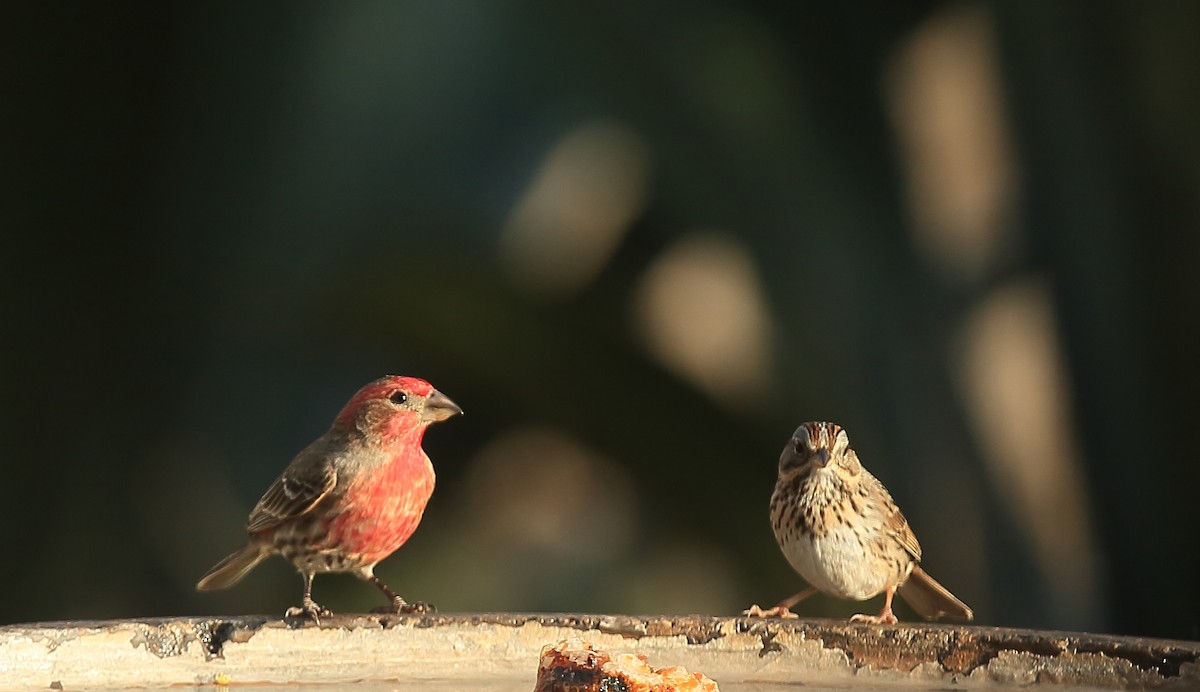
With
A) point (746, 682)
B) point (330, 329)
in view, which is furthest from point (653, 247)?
point (746, 682)

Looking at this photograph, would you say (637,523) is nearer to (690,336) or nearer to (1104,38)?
(690,336)

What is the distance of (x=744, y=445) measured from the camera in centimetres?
558

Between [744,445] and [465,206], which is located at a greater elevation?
[465,206]

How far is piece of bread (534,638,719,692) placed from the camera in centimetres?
218

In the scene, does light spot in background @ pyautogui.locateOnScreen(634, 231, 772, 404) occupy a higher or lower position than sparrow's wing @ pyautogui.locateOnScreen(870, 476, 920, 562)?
higher

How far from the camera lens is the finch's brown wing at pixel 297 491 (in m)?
3.20

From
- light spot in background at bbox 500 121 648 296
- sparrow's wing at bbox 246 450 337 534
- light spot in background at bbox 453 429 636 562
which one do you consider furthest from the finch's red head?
light spot in background at bbox 453 429 636 562

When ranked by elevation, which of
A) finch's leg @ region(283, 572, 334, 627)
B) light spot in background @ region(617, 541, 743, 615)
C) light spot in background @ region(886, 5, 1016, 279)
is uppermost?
light spot in background @ region(886, 5, 1016, 279)

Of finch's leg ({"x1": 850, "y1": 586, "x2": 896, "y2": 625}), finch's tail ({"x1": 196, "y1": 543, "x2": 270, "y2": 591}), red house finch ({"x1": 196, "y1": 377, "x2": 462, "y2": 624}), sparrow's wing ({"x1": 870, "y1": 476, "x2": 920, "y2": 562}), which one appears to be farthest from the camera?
sparrow's wing ({"x1": 870, "y1": 476, "x2": 920, "y2": 562})

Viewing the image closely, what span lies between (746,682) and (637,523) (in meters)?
3.39

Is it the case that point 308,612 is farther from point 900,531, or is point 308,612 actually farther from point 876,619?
point 900,531

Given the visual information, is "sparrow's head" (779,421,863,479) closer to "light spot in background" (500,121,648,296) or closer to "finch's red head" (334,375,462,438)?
"finch's red head" (334,375,462,438)

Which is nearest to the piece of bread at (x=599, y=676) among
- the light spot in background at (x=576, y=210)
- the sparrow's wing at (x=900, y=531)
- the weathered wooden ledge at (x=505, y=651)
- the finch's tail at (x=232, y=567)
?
the weathered wooden ledge at (x=505, y=651)

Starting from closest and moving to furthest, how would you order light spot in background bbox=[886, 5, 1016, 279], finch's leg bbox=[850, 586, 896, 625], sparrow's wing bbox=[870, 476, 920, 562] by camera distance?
finch's leg bbox=[850, 586, 896, 625], sparrow's wing bbox=[870, 476, 920, 562], light spot in background bbox=[886, 5, 1016, 279]
